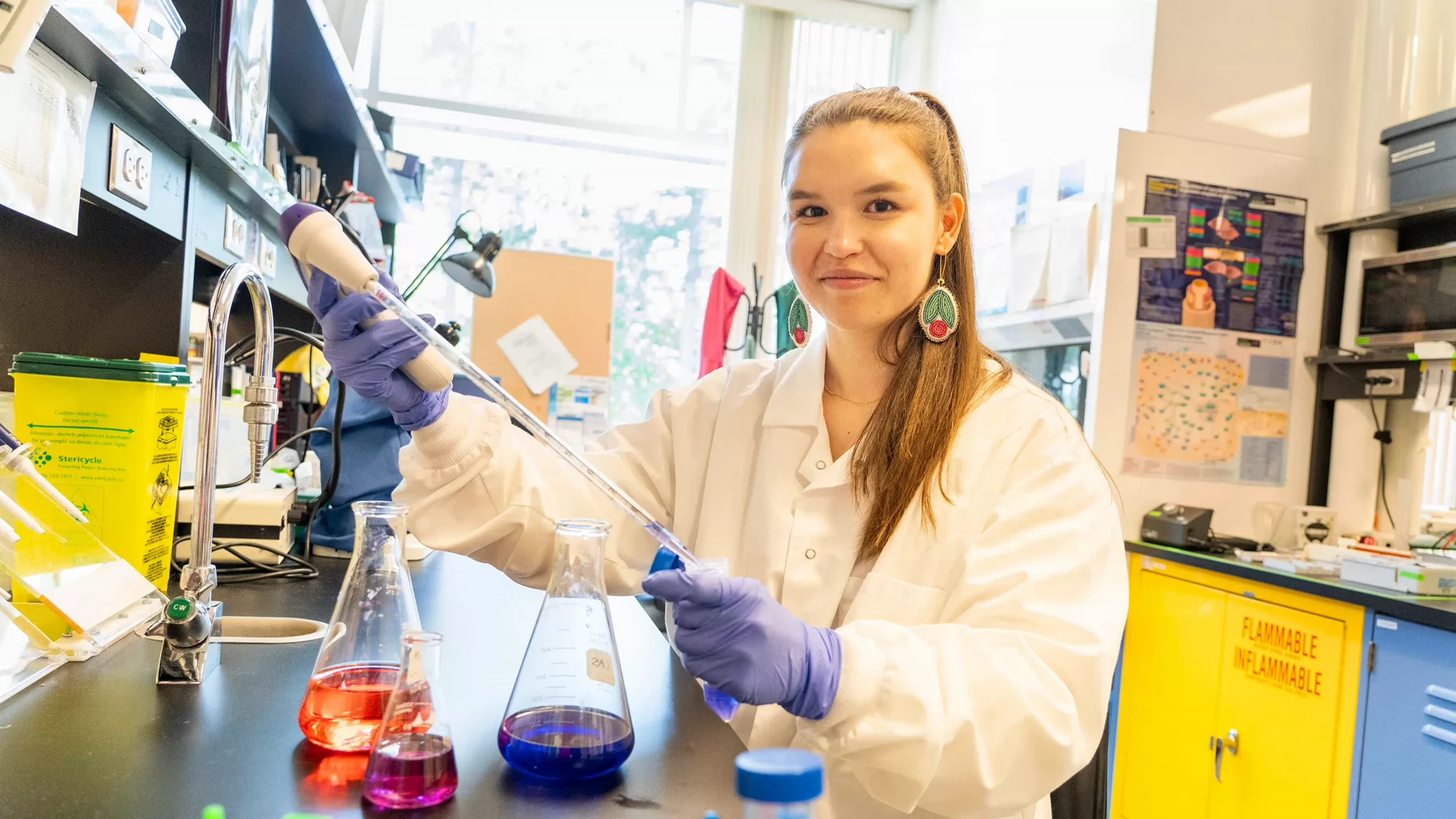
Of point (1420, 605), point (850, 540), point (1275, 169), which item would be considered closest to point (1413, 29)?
→ point (1275, 169)

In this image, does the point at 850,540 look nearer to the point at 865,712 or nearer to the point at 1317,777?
the point at 865,712

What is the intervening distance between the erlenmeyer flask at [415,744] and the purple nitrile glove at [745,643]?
0.21 metres

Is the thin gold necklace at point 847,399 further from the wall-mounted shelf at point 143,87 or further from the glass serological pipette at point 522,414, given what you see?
the wall-mounted shelf at point 143,87

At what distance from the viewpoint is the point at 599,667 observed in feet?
2.59

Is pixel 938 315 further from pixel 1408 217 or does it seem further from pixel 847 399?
pixel 1408 217

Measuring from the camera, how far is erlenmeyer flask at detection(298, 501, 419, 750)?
755mm

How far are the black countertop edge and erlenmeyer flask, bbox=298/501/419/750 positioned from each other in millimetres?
2034

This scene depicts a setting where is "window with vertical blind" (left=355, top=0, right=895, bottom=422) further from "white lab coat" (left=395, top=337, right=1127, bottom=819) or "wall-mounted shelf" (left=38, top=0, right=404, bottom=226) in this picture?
"white lab coat" (left=395, top=337, right=1127, bottom=819)

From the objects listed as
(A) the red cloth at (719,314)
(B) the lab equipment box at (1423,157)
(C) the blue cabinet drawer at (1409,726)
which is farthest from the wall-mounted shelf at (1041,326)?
(C) the blue cabinet drawer at (1409,726)

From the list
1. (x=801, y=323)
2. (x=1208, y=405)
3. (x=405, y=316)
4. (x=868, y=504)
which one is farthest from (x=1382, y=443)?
(x=405, y=316)

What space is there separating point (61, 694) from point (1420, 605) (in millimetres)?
2341

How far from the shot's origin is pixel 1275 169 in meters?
2.93

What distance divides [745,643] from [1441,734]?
1.82 m

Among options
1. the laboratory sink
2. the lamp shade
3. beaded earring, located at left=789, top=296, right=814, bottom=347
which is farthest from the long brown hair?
the lamp shade
